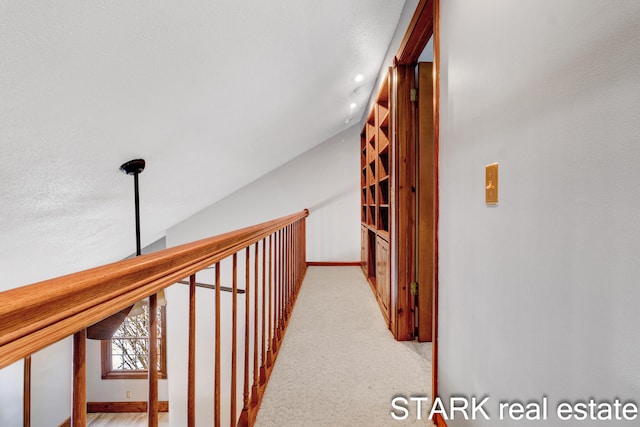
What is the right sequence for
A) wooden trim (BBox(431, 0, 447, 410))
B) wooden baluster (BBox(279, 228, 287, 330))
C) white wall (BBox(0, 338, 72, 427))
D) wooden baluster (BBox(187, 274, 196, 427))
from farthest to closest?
white wall (BBox(0, 338, 72, 427))
wooden baluster (BBox(279, 228, 287, 330))
wooden trim (BBox(431, 0, 447, 410))
wooden baluster (BBox(187, 274, 196, 427))

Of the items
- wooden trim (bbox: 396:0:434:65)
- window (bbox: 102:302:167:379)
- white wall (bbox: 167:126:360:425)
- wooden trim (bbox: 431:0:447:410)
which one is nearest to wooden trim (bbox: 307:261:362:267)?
white wall (bbox: 167:126:360:425)

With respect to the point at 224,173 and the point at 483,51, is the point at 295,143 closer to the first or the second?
the point at 224,173

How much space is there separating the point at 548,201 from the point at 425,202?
1.48m

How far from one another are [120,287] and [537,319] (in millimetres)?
870

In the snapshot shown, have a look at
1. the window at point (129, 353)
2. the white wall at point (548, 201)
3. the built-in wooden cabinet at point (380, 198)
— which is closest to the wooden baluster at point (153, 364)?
Answer: the white wall at point (548, 201)

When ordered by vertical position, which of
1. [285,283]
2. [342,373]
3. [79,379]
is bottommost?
[342,373]

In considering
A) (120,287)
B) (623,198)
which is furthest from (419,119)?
(120,287)

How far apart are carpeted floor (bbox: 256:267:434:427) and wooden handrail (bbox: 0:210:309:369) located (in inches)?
45.1

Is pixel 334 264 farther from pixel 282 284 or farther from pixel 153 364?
pixel 153 364

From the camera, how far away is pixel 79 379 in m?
0.44

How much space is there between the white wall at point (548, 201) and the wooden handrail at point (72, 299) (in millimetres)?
811

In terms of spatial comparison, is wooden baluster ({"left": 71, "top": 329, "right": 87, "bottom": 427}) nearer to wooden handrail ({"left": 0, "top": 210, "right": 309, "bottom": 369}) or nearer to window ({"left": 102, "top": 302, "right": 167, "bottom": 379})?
wooden handrail ({"left": 0, "top": 210, "right": 309, "bottom": 369})

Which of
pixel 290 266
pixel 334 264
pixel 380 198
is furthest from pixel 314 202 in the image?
pixel 290 266

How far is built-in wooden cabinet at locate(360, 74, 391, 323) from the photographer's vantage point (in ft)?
8.75
